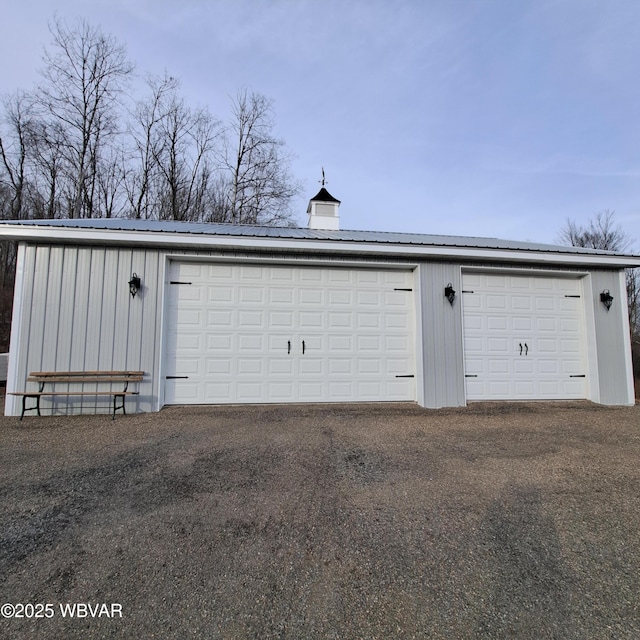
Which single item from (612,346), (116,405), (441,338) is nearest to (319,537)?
(116,405)

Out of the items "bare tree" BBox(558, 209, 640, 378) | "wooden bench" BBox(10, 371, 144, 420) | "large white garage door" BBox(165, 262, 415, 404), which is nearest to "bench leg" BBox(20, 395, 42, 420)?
"wooden bench" BBox(10, 371, 144, 420)

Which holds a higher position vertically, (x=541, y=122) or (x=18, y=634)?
(x=541, y=122)

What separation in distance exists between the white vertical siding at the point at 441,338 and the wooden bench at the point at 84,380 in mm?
4721

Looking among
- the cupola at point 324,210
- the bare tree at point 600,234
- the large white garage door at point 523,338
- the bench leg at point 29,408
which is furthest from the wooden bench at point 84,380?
the bare tree at point 600,234

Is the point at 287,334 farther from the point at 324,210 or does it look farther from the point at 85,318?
the point at 324,210

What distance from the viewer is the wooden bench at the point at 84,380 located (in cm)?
483

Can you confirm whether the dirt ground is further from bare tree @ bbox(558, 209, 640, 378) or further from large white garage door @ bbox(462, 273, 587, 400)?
bare tree @ bbox(558, 209, 640, 378)

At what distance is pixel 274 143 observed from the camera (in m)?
16.1

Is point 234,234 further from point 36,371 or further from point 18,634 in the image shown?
point 18,634

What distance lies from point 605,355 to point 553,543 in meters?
5.82

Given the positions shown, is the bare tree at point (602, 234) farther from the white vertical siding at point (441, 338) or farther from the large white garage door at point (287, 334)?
the large white garage door at point (287, 334)

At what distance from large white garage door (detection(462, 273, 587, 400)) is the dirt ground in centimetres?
206

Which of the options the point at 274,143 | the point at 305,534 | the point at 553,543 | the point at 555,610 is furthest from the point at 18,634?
the point at 274,143

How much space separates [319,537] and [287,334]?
3.88m
